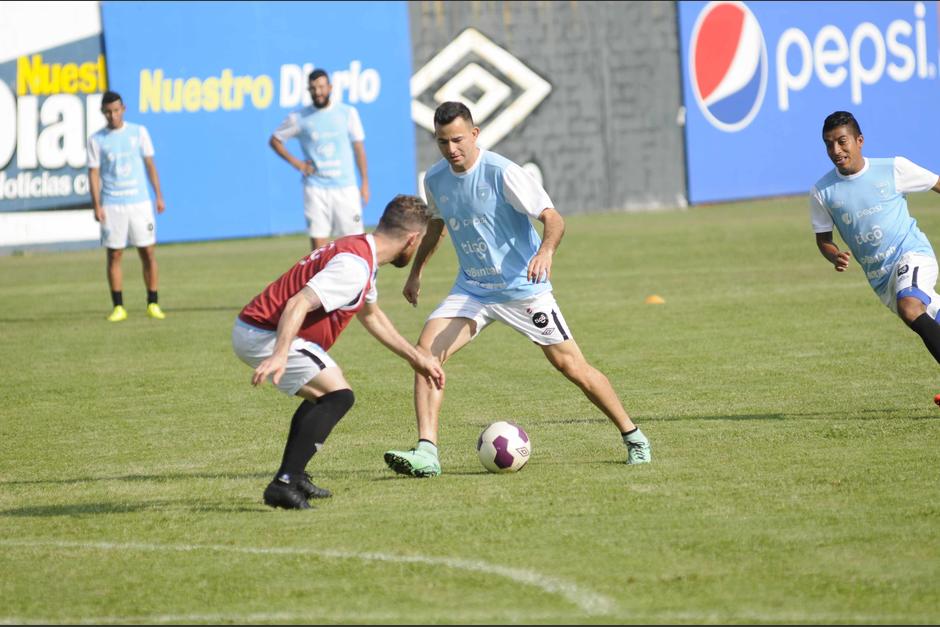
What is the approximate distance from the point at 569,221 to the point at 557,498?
19910mm

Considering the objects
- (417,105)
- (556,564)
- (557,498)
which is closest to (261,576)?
(556,564)

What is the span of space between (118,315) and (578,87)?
13363 millimetres

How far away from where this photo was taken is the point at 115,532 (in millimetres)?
7062

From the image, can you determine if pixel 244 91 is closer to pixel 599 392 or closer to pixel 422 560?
pixel 599 392

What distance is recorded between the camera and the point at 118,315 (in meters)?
16.3

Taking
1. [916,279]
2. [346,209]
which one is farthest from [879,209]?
[346,209]

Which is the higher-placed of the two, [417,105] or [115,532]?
[417,105]

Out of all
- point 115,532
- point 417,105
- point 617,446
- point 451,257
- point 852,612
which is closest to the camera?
point 852,612

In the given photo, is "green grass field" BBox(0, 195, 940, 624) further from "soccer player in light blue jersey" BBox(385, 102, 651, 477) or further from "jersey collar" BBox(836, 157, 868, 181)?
"jersey collar" BBox(836, 157, 868, 181)

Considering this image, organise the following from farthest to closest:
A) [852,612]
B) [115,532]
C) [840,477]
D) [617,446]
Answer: [617,446] < [840,477] < [115,532] < [852,612]

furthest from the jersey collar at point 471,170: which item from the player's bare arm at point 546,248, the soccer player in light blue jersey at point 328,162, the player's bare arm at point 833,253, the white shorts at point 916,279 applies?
the soccer player in light blue jersey at point 328,162

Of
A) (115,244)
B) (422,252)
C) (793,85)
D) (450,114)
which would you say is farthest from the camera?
(793,85)

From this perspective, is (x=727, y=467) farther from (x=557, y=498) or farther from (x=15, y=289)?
(x=15, y=289)

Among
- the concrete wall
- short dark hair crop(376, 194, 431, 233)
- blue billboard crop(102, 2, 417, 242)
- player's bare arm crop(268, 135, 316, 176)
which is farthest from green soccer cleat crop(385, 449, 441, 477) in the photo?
the concrete wall
